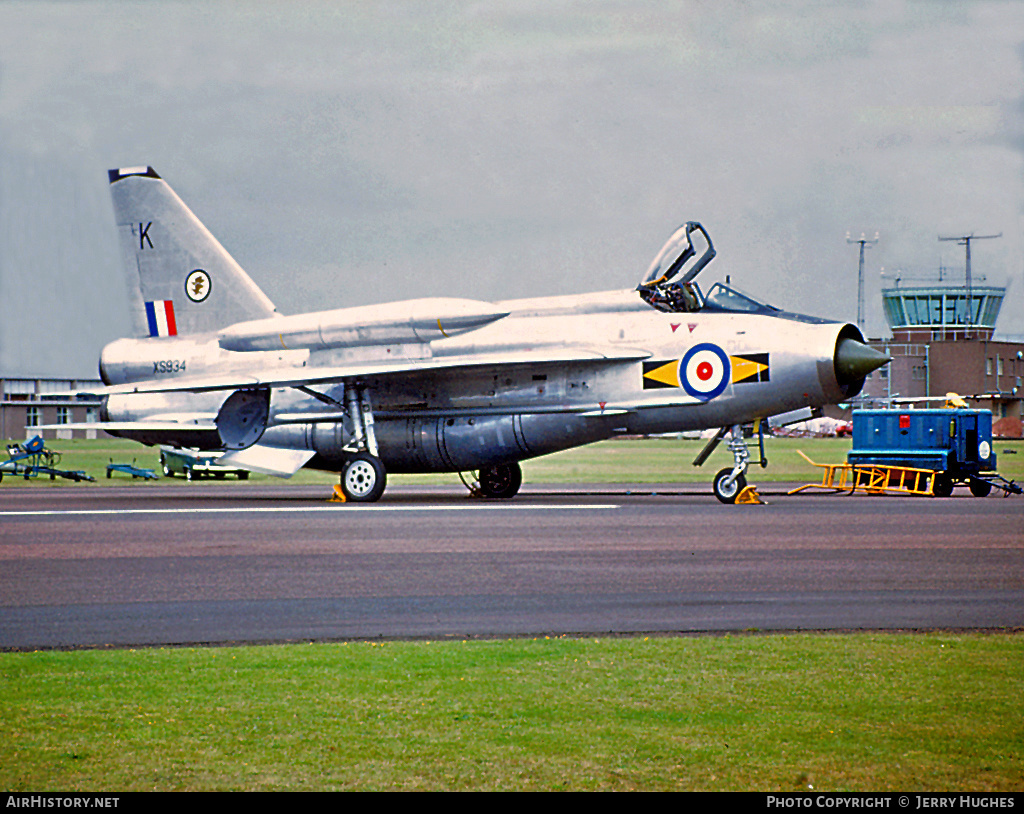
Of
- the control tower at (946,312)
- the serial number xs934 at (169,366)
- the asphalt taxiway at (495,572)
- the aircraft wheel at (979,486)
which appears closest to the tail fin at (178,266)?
the serial number xs934 at (169,366)

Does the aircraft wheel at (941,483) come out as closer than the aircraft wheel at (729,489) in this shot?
No

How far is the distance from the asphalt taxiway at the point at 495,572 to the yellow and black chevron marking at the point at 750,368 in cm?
225

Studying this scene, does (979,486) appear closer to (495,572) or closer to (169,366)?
(169,366)

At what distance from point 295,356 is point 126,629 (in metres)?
16.3

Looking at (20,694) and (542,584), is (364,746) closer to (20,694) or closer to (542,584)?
(20,694)

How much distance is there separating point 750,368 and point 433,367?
5.78m

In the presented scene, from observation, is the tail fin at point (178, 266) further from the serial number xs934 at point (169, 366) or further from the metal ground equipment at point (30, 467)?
the metal ground equipment at point (30, 467)

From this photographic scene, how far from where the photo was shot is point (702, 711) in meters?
5.41

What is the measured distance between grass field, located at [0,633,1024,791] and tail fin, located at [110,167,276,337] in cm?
1976

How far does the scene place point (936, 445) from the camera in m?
27.1

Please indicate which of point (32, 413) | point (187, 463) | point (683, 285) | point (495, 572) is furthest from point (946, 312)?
point (495, 572)

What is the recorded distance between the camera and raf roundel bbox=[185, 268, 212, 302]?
85.0 feet

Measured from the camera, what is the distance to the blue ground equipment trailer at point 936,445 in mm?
25938
